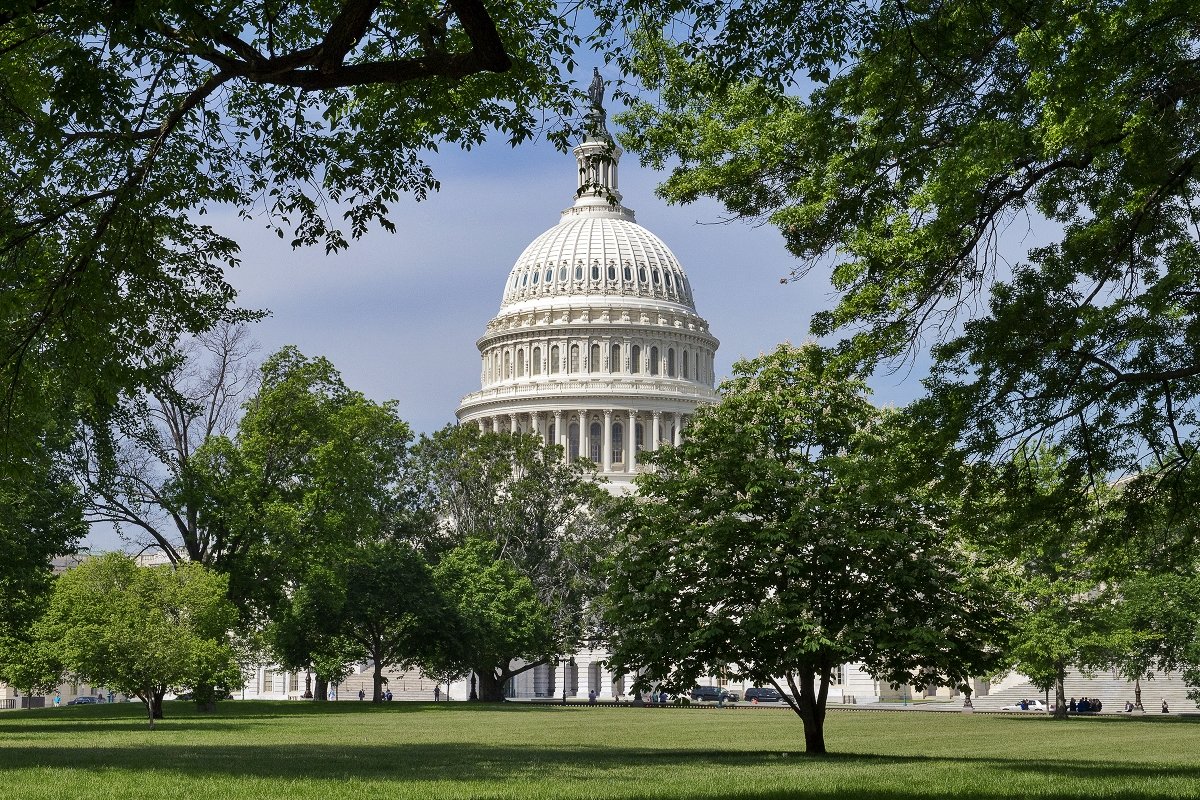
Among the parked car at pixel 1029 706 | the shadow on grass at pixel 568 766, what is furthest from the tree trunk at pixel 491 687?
the shadow on grass at pixel 568 766

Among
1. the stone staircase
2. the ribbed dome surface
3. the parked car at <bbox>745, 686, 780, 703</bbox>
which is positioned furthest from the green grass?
the ribbed dome surface

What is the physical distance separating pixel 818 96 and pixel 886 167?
110cm

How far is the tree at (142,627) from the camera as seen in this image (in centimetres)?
4000

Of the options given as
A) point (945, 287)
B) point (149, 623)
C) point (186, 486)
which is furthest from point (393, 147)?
point (186, 486)

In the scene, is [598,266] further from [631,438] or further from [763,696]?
[763,696]

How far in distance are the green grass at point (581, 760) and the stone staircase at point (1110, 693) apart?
26628 mm

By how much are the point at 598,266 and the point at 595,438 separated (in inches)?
739

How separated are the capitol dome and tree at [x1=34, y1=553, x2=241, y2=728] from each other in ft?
280

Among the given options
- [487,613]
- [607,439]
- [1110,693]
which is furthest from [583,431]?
[487,613]

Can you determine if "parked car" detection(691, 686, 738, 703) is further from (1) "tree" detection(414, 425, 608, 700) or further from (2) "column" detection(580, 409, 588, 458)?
(2) "column" detection(580, 409, 588, 458)

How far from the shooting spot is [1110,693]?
7694 cm

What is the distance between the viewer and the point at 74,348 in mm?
17453

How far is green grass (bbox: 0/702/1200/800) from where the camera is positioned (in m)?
18.2

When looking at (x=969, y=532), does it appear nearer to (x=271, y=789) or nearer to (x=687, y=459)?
(x=687, y=459)
